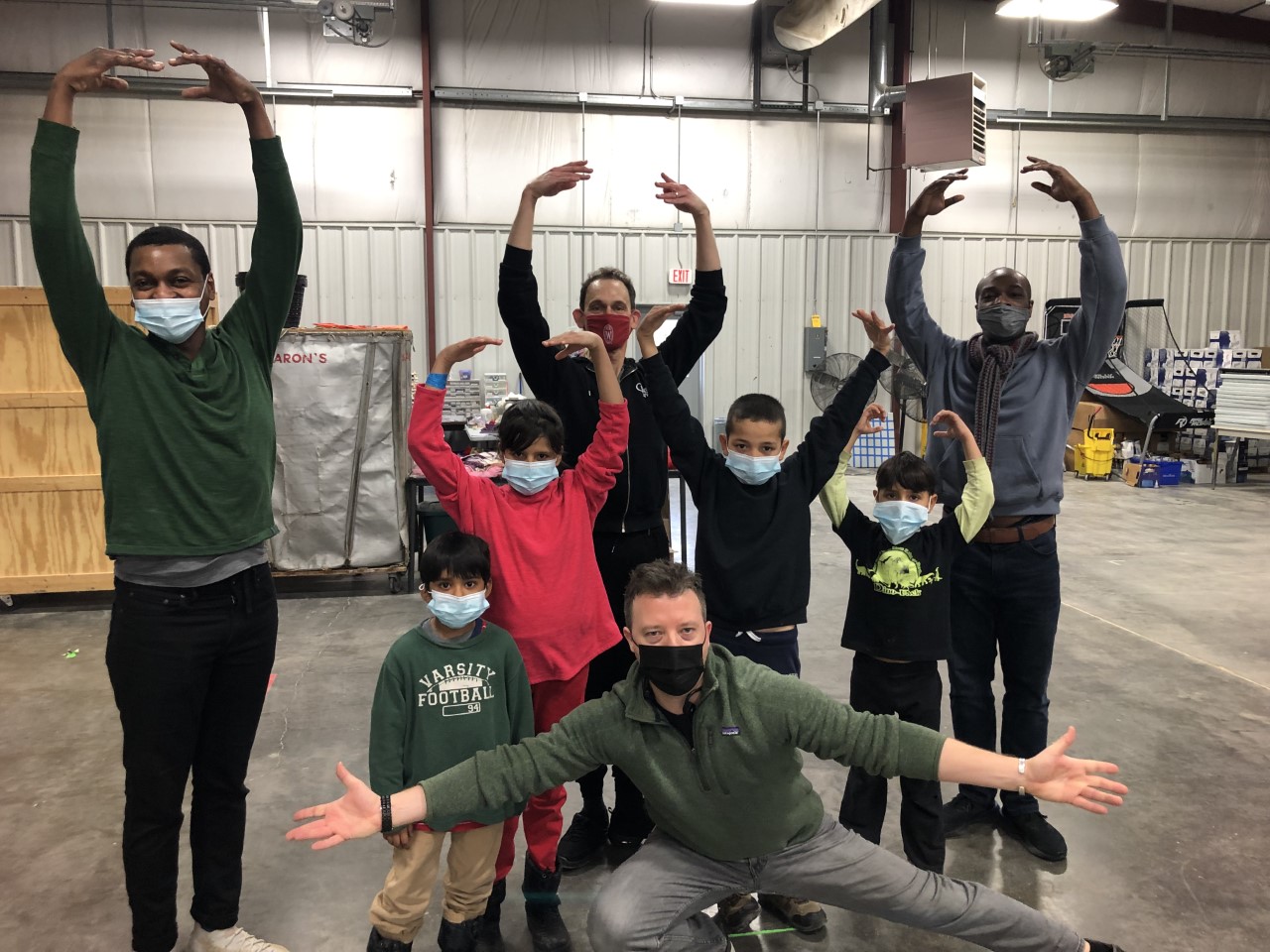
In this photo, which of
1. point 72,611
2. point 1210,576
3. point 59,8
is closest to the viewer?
point 72,611

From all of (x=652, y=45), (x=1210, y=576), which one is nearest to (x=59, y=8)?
(x=652, y=45)

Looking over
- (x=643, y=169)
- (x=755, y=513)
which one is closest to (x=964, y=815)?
(x=755, y=513)

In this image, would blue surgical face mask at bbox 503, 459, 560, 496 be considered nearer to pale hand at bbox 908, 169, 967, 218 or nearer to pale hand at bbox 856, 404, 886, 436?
pale hand at bbox 856, 404, 886, 436

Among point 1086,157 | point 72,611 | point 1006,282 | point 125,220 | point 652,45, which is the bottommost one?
point 72,611

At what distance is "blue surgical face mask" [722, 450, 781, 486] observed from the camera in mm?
2445

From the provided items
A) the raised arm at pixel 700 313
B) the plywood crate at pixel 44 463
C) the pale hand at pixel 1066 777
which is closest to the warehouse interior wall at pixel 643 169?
the plywood crate at pixel 44 463

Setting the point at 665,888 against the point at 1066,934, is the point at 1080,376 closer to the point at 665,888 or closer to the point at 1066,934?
the point at 1066,934

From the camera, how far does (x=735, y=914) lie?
7.77 ft

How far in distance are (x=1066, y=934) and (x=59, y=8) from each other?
12210mm

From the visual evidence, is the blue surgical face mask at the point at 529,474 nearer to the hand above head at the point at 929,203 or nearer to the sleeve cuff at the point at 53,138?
the sleeve cuff at the point at 53,138

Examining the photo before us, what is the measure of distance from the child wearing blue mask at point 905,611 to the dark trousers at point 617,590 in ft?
1.75

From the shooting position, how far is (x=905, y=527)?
2.52m

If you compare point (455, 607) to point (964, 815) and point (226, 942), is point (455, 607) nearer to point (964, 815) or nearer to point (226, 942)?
point (226, 942)

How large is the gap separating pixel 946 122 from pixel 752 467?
8.10 metres
